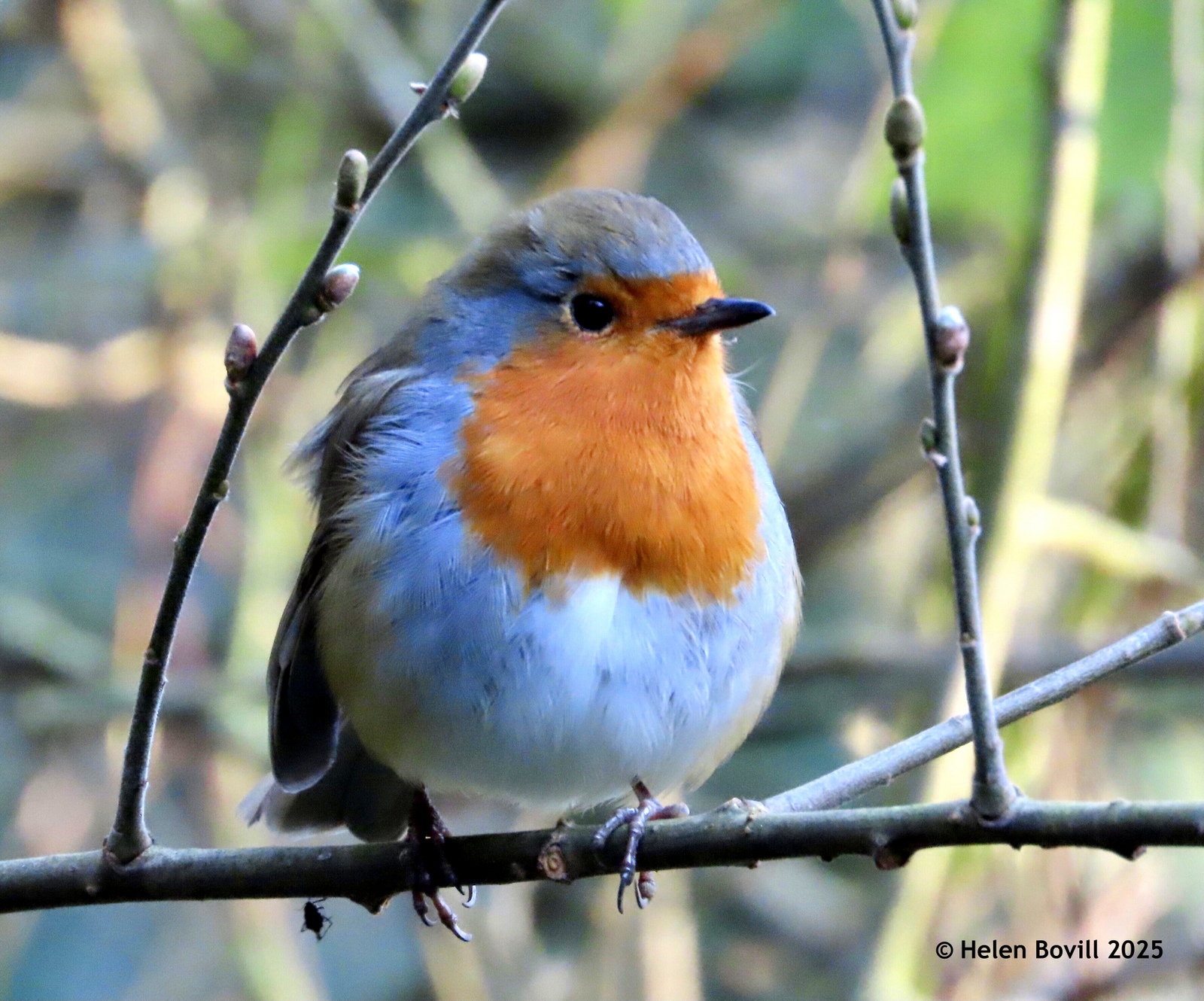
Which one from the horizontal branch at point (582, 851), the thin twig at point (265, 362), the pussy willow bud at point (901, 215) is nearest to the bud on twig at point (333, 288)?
the thin twig at point (265, 362)

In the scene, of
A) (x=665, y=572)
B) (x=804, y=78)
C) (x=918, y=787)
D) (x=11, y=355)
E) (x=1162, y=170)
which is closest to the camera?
(x=665, y=572)

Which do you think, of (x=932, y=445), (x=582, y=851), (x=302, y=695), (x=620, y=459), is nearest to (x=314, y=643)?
(x=302, y=695)

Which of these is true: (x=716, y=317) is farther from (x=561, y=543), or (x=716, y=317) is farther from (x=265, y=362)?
(x=265, y=362)

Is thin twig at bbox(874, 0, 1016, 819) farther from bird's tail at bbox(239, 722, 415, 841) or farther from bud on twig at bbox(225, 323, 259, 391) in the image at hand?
bird's tail at bbox(239, 722, 415, 841)

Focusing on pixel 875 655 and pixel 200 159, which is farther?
pixel 200 159

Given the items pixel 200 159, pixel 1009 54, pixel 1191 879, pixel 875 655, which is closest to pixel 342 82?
pixel 200 159

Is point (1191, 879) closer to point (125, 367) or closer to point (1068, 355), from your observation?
point (1068, 355)

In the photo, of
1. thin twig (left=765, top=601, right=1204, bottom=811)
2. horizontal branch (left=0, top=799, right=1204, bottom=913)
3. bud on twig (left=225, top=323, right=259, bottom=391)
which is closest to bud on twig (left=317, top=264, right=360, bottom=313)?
bud on twig (left=225, top=323, right=259, bottom=391)
